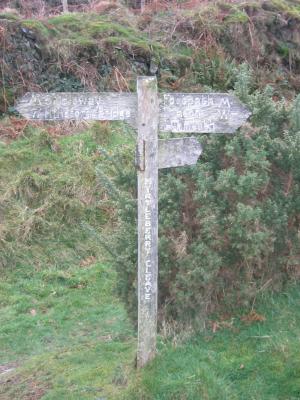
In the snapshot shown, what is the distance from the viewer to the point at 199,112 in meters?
4.82

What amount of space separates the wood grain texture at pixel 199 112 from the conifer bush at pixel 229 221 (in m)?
0.58

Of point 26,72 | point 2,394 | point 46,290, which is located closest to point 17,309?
point 46,290

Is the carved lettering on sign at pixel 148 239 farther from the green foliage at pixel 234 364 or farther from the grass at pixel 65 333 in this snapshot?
the grass at pixel 65 333

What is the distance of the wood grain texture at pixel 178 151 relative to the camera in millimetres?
4852

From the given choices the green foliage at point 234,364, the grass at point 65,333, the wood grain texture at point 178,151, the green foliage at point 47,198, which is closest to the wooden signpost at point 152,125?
the wood grain texture at point 178,151

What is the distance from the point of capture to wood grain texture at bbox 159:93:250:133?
15.7 ft

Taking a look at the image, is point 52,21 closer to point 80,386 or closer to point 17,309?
point 17,309

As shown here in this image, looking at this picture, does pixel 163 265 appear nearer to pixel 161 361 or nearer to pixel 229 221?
pixel 229 221

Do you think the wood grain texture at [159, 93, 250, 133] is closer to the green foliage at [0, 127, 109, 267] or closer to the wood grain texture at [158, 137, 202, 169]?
the wood grain texture at [158, 137, 202, 169]

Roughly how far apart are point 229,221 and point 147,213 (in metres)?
0.86

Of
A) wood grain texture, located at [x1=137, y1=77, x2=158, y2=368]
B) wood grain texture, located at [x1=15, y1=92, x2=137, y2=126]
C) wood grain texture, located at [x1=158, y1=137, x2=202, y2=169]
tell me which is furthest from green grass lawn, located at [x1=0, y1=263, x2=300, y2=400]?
wood grain texture, located at [x1=15, y1=92, x2=137, y2=126]

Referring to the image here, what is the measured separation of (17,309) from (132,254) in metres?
2.99

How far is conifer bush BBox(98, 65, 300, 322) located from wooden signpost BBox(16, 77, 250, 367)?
509 mm

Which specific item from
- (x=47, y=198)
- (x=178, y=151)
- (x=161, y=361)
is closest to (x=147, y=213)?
(x=178, y=151)
